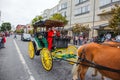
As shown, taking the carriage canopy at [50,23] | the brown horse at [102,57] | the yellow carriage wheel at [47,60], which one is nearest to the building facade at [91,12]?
the carriage canopy at [50,23]

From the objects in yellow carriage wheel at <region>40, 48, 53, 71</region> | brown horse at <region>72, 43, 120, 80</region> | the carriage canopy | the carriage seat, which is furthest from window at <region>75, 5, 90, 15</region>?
brown horse at <region>72, 43, 120, 80</region>

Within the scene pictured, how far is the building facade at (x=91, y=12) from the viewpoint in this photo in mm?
40031

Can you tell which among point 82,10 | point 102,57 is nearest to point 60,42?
point 102,57

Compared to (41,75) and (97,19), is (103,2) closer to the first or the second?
(97,19)

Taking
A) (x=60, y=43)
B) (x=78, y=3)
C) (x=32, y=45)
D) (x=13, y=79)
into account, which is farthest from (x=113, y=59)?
(x=78, y=3)

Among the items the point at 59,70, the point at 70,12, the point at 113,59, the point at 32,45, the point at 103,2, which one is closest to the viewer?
the point at 113,59

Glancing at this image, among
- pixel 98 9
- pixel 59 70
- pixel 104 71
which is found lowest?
pixel 59 70

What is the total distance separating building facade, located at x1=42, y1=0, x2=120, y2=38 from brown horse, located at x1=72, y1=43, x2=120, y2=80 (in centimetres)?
2933

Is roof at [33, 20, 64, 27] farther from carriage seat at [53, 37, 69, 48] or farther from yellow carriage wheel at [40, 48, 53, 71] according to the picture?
yellow carriage wheel at [40, 48, 53, 71]

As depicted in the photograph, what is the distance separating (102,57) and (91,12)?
136ft

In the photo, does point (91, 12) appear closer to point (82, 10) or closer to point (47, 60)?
point (82, 10)

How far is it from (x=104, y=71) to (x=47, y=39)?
23.0ft

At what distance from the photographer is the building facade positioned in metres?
40.0

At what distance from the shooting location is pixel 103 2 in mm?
42406
